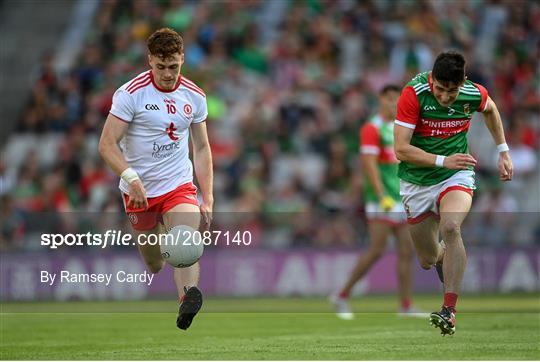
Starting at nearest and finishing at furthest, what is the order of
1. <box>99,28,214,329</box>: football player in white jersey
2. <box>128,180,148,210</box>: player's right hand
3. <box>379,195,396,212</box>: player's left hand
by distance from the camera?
<box>128,180,148,210</box>: player's right hand, <box>99,28,214,329</box>: football player in white jersey, <box>379,195,396,212</box>: player's left hand

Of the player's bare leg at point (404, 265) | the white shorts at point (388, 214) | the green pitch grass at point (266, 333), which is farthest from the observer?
the white shorts at point (388, 214)

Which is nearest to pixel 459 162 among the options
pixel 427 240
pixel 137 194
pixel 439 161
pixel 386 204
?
pixel 439 161

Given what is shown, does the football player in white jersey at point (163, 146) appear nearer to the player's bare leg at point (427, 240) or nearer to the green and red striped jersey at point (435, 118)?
the green and red striped jersey at point (435, 118)

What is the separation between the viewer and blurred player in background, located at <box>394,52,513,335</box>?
38.7ft

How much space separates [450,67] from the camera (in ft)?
38.2

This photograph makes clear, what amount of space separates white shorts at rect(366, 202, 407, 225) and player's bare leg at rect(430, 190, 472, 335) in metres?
5.01

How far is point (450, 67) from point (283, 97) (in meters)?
14.1

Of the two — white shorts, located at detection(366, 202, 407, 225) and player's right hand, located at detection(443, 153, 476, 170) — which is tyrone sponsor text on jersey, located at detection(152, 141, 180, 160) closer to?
player's right hand, located at detection(443, 153, 476, 170)

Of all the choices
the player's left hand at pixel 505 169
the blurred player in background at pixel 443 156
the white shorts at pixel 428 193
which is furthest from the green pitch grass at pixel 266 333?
the player's left hand at pixel 505 169

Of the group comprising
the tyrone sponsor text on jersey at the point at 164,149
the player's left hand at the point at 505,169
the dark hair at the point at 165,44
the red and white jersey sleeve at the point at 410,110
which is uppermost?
the dark hair at the point at 165,44

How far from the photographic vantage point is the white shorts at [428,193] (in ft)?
40.3

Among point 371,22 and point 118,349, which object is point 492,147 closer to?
point 371,22

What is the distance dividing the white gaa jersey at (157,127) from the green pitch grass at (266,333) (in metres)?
1.70

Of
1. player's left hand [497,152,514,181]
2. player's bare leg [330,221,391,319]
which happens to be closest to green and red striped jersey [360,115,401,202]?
player's bare leg [330,221,391,319]
